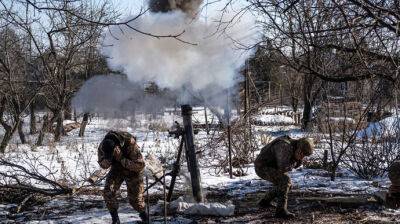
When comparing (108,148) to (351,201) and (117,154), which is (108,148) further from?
(351,201)

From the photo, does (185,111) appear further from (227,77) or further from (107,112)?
(227,77)

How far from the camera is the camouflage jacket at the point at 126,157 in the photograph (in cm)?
686

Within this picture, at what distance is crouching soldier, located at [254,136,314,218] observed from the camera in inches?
282

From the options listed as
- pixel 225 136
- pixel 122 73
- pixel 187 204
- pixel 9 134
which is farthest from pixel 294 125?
pixel 187 204

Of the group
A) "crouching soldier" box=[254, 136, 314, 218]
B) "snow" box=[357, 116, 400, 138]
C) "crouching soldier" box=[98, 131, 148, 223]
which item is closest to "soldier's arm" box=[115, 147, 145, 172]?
"crouching soldier" box=[98, 131, 148, 223]

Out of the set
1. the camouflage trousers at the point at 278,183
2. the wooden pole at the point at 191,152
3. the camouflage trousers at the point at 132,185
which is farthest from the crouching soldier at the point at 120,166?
the camouflage trousers at the point at 278,183

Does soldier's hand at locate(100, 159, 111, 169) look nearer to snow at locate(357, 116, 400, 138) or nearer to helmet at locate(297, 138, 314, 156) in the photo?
helmet at locate(297, 138, 314, 156)

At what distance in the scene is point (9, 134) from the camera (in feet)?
46.8

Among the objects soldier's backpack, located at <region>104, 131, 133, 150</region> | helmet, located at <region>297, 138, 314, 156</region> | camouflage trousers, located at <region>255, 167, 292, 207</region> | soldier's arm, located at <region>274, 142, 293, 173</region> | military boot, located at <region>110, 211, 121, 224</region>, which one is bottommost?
military boot, located at <region>110, 211, 121, 224</region>

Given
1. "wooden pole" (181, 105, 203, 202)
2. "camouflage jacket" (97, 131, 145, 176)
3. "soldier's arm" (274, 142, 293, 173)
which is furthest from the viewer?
"wooden pole" (181, 105, 203, 202)

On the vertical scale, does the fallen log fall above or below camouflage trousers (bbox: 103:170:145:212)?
below

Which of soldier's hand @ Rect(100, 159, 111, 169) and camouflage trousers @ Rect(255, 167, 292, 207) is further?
camouflage trousers @ Rect(255, 167, 292, 207)

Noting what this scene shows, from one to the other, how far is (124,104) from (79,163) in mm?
3249

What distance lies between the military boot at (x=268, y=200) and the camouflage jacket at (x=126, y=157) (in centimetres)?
202
